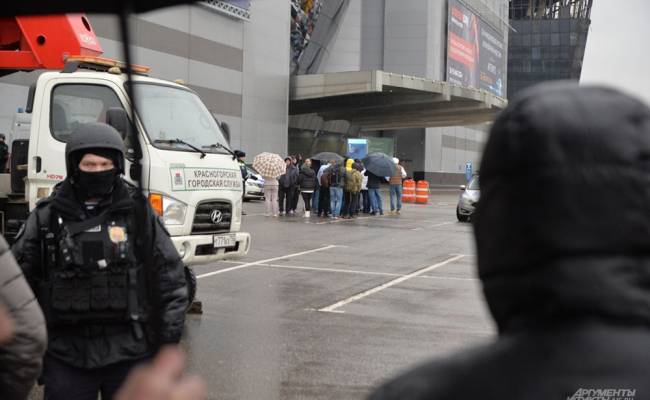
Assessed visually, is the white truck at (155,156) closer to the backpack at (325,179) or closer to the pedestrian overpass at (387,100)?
the backpack at (325,179)

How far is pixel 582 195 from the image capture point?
1011 millimetres

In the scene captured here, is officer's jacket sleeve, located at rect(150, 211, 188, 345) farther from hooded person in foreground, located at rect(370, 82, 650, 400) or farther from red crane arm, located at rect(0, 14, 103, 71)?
red crane arm, located at rect(0, 14, 103, 71)

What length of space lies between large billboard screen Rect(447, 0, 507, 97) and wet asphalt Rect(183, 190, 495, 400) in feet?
161

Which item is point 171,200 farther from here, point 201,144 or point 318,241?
point 318,241

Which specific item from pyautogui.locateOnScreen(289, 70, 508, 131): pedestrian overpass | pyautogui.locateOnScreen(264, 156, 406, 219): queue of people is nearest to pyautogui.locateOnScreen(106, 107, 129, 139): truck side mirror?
pyautogui.locateOnScreen(264, 156, 406, 219): queue of people

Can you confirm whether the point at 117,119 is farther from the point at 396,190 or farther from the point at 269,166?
the point at 396,190

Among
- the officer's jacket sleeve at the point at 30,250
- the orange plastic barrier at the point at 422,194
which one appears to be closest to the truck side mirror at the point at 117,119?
the officer's jacket sleeve at the point at 30,250

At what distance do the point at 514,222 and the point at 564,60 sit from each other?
416 ft

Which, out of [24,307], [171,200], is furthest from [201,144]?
[24,307]

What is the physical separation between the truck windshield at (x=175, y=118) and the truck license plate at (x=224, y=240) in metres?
0.94

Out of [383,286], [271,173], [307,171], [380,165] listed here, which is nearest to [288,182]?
[307,171]

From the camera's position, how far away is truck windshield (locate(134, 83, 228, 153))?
749cm

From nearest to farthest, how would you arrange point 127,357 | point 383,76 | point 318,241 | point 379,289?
1. point 127,357
2. point 379,289
3. point 318,241
4. point 383,76

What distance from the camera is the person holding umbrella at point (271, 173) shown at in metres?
19.6
